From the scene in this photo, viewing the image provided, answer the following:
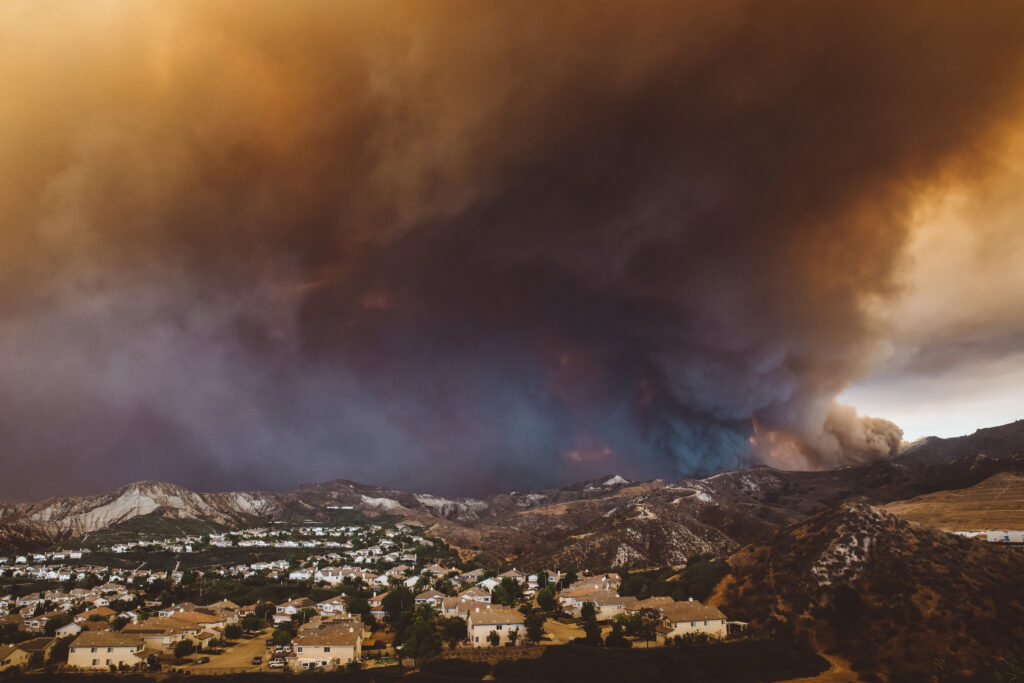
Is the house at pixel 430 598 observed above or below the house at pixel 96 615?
below

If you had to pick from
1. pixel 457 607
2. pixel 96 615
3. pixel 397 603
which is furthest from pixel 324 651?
pixel 96 615

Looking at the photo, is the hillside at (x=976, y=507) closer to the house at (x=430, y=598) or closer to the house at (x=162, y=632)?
the house at (x=430, y=598)

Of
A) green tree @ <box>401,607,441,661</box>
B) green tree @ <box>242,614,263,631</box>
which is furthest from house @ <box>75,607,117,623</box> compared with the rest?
green tree @ <box>401,607,441,661</box>

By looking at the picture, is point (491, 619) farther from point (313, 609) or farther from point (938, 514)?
point (938, 514)

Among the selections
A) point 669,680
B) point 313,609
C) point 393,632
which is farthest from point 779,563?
point 313,609

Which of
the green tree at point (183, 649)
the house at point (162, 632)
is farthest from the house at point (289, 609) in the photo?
the green tree at point (183, 649)

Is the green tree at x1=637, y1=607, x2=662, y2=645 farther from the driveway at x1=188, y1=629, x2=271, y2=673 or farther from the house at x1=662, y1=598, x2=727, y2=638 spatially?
the driveway at x1=188, y1=629, x2=271, y2=673
